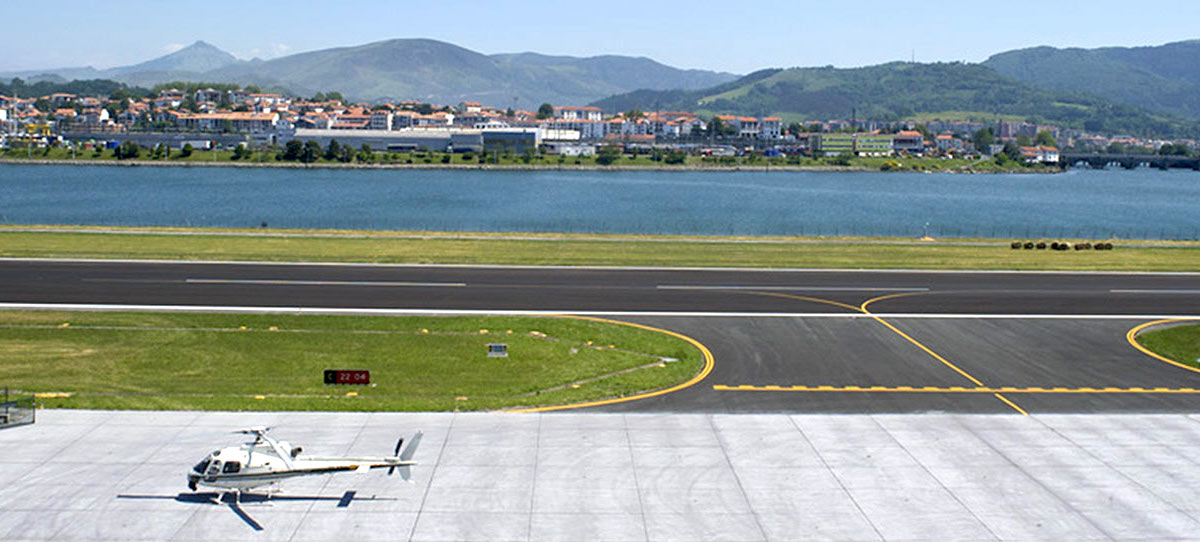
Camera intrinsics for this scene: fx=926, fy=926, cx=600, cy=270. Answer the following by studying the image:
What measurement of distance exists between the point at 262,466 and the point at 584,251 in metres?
52.1

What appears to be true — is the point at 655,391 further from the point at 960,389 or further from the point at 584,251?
the point at 584,251

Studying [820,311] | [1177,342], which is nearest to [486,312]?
[820,311]

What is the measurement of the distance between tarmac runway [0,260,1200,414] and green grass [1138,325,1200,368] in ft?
4.65

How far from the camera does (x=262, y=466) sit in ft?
76.6

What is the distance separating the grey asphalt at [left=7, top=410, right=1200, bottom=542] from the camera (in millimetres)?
22906

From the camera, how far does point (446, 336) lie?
43375mm

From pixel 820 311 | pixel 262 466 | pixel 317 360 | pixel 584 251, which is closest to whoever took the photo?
pixel 262 466

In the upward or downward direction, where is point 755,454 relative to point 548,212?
downward

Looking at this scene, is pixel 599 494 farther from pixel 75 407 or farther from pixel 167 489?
pixel 75 407

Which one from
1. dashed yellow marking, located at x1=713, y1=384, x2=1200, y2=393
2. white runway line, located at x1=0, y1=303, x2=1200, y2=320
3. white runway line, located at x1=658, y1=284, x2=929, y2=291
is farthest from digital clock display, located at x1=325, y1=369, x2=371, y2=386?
white runway line, located at x1=658, y1=284, x2=929, y2=291

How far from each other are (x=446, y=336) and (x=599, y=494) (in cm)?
1995

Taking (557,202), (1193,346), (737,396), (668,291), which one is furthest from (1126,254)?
(557,202)

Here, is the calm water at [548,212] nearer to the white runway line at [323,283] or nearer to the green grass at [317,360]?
the white runway line at [323,283]

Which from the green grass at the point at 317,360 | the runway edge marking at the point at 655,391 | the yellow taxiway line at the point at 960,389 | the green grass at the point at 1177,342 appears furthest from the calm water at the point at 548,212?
the yellow taxiway line at the point at 960,389
